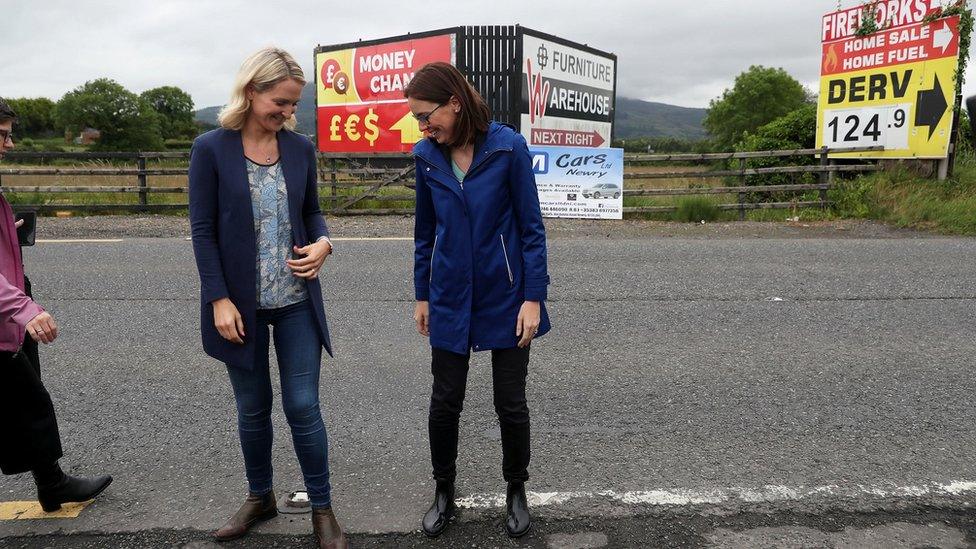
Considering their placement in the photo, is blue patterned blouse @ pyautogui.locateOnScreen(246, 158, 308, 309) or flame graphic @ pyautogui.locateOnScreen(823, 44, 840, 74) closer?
blue patterned blouse @ pyautogui.locateOnScreen(246, 158, 308, 309)

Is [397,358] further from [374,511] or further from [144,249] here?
[144,249]

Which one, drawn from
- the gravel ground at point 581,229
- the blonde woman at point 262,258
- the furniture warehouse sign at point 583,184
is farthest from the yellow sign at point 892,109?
the blonde woman at point 262,258

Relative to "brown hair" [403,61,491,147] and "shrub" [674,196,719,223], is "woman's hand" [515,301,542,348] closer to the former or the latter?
"brown hair" [403,61,491,147]

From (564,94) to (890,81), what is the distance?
8.94m

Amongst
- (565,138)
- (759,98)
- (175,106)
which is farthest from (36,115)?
(565,138)

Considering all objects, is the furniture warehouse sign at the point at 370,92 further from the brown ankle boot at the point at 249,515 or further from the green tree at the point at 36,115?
the green tree at the point at 36,115

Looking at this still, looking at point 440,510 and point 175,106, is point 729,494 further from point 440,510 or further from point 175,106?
point 175,106

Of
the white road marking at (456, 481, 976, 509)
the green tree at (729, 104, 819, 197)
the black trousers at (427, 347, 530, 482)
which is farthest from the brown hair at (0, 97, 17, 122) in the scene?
the green tree at (729, 104, 819, 197)

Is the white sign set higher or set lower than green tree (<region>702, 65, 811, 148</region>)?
lower

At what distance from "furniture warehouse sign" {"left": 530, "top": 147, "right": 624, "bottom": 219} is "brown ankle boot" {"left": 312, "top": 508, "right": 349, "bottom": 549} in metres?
11.4

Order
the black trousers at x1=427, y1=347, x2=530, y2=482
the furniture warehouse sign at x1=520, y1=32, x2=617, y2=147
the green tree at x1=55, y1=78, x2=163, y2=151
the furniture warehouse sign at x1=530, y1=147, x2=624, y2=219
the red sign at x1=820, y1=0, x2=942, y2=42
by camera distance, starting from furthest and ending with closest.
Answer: the green tree at x1=55, y1=78, x2=163, y2=151 < the furniture warehouse sign at x1=520, y1=32, x2=617, y2=147 < the furniture warehouse sign at x1=530, y1=147, x2=624, y2=219 < the red sign at x1=820, y1=0, x2=942, y2=42 < the black trousers at x1=427, y1=347, x2=530, y2=482

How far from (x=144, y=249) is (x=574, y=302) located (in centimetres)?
623

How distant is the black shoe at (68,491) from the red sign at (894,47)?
587 inches

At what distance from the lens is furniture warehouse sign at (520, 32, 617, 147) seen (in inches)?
780
